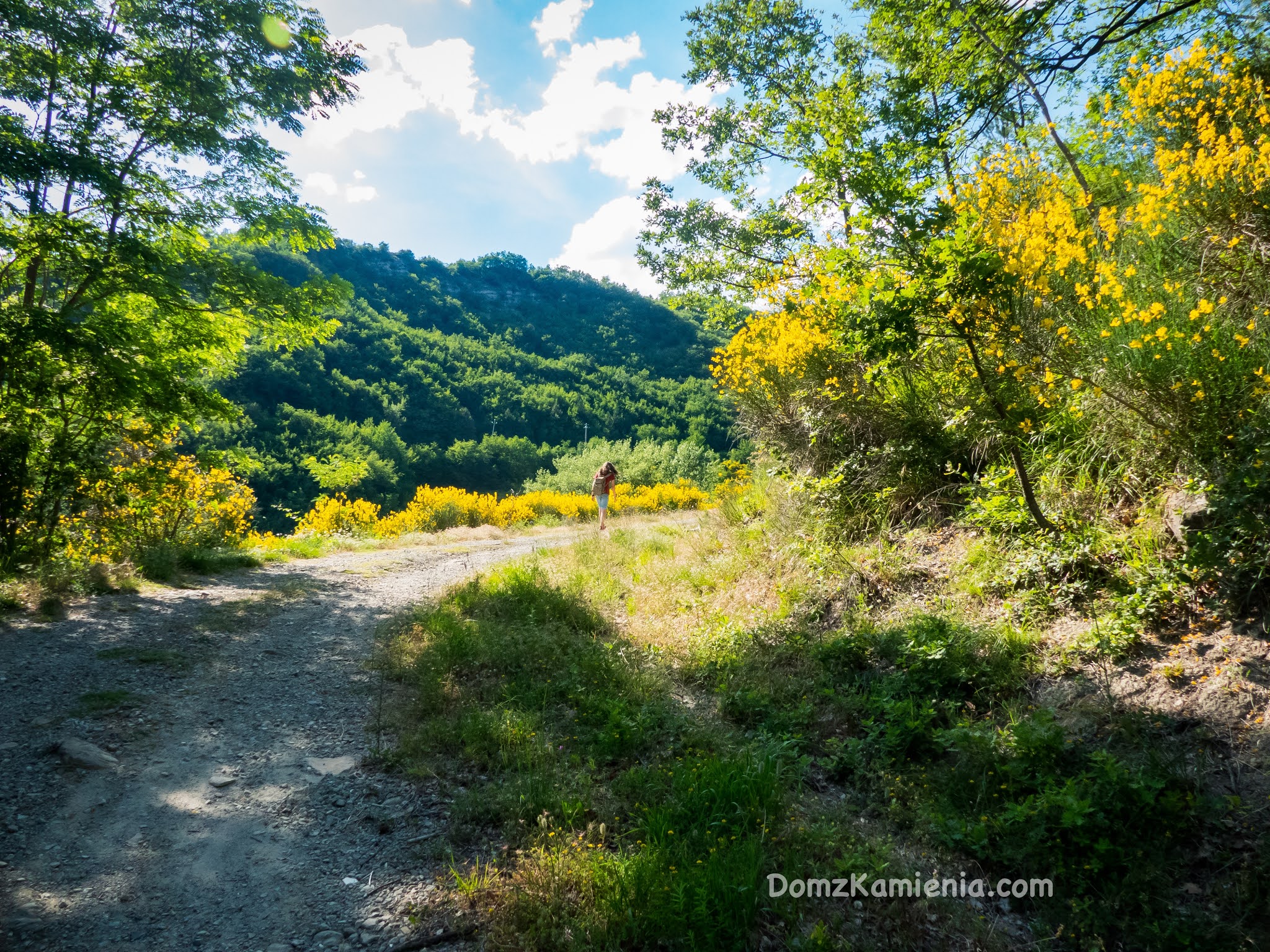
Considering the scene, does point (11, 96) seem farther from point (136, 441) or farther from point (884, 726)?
point (884, 726)

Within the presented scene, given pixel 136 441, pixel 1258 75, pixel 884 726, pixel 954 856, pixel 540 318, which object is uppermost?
pixel 540 318

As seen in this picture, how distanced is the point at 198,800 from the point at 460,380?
200 ft

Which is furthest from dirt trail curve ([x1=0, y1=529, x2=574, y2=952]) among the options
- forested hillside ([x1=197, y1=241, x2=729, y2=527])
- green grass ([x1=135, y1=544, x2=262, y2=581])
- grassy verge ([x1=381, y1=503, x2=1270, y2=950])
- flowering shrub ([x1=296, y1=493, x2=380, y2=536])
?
forested hillside ([x1=197, y1=241, x2=729, y2=527])

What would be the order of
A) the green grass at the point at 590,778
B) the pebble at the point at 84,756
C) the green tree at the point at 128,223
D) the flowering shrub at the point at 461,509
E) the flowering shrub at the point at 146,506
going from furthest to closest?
the flowering shrub at the point at 461,509 → the flowering shrub at the point at 146,506 → the green tree at the point at 128,223 → the pebble at the point at 84,756 → the green grass at the point at 590,778

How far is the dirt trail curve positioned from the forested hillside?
31.5 metres

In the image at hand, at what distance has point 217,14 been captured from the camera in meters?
7.44

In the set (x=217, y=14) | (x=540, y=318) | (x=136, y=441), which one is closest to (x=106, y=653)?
(x=136, y=441)

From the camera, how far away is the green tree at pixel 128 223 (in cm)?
610

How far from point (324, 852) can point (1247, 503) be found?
5197 mm

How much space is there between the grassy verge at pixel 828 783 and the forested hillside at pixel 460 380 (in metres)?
33.7

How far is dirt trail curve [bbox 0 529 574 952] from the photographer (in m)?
2.36

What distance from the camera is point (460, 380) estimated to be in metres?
60.8

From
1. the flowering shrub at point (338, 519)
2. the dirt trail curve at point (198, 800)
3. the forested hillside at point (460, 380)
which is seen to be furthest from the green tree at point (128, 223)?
the forested hillside at point (460, 380)

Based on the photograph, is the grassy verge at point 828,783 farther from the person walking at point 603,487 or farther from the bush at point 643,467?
the bush at point 643,467
